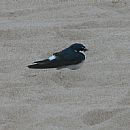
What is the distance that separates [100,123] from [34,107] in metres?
0.56

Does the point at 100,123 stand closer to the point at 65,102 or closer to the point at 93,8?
the point at 65,102

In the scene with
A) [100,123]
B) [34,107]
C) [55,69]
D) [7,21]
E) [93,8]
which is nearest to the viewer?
[100,123]

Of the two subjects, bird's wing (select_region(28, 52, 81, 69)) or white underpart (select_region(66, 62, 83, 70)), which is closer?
bird's wing (select_region(28, 52, 81, 69))

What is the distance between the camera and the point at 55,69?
220 inches

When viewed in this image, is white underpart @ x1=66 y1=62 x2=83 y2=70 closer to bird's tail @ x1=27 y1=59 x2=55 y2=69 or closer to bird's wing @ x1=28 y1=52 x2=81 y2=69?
bird's wing @ x1=28 y1=52 x2=81 y2=69

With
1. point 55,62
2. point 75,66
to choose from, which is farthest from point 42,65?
point 75,66

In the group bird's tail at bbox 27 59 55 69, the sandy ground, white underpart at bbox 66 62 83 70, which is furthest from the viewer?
white underpart at bbox 66 62 83 70

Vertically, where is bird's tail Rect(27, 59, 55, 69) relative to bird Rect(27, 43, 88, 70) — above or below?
above

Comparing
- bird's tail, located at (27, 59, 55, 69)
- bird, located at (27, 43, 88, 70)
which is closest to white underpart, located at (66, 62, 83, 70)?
bird, located at (27, 43, 88, 70)

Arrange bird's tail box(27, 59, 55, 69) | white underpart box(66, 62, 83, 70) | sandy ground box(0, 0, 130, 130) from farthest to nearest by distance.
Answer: white underpart box(66, 62, 83, 70) → bird's tail box(27, 59, 55, 69) → sandy ground box(0, 0, 130, 130)

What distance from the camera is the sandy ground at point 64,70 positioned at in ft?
14.5

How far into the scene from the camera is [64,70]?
5574 millimetres

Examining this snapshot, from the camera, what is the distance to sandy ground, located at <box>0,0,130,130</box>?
4434 millimetres

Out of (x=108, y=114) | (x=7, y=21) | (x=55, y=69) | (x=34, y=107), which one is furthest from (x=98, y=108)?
(x=7, y=21)
